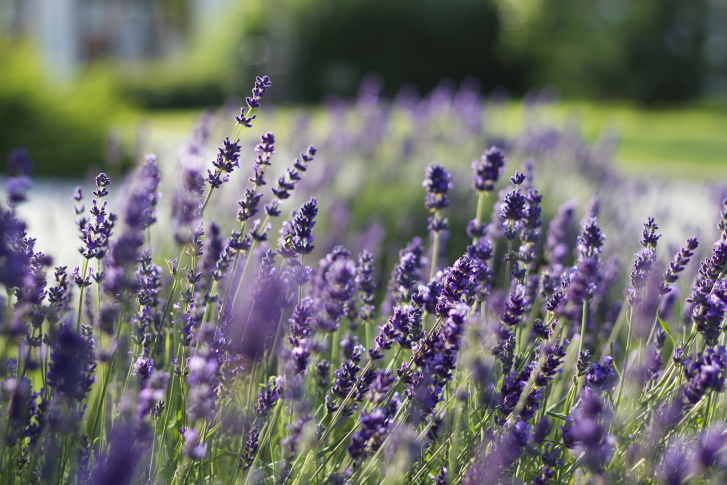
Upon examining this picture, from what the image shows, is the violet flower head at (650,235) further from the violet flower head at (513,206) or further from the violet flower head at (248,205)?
the violet flower head at (248,205)

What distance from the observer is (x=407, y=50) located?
2625 centimetres

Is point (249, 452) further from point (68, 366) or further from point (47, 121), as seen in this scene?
point (47, 121)

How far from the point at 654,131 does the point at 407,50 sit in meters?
10.6

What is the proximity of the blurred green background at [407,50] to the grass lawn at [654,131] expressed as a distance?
11cm

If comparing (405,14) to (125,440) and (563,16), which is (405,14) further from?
(125,440)

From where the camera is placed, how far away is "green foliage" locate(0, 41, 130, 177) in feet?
32.6

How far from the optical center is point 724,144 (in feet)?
59.6

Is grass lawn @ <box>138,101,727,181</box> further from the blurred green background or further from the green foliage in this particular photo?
the green foliage

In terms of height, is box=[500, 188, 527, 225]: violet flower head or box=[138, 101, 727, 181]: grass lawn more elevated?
box=[500, 188, 527, 225]: violet flower head

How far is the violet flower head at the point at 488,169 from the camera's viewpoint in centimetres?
217

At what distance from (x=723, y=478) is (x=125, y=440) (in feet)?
3.74

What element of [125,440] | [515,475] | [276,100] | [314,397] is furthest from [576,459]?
[276,100]

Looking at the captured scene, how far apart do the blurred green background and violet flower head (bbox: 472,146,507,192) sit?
1820cm

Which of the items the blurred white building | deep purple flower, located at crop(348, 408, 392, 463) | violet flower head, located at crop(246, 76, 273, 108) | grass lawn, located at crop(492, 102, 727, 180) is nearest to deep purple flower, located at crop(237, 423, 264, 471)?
deep purple flower, located at crop(348, 408, 392, 463)
